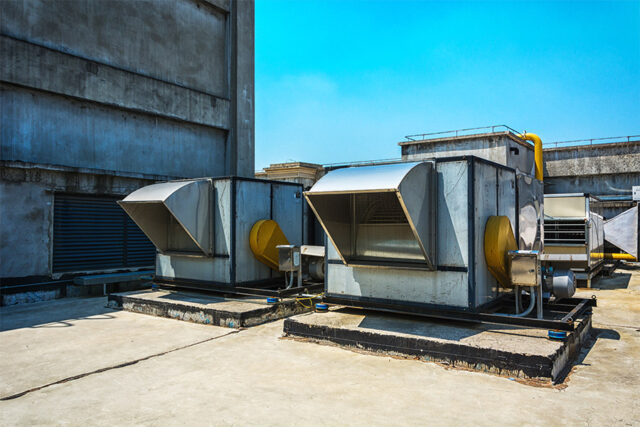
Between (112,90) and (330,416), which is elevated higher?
(112,90)

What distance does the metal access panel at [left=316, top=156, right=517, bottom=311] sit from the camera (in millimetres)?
6207

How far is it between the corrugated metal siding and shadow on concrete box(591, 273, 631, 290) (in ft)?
42.1

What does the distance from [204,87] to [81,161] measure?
5456mm

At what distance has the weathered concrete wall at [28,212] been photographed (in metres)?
10.5

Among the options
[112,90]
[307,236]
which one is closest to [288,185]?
[307,236]

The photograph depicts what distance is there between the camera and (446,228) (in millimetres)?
6398

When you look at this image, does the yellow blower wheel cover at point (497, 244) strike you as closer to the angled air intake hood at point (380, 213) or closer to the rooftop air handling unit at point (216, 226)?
the angled air intake hood at point (380, 213)

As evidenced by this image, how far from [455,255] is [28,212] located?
9.78 m

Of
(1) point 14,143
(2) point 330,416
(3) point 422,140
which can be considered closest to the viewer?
(2) point 330,416

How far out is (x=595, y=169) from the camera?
24438mm

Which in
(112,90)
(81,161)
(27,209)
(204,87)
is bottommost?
(27,209)

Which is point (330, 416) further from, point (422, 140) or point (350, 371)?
point (422, 140)

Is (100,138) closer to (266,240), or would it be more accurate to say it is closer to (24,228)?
(24,228)

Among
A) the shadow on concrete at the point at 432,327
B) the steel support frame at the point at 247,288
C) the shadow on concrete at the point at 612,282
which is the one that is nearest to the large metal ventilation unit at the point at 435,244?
the shadow on concrete at the point at 432,327
